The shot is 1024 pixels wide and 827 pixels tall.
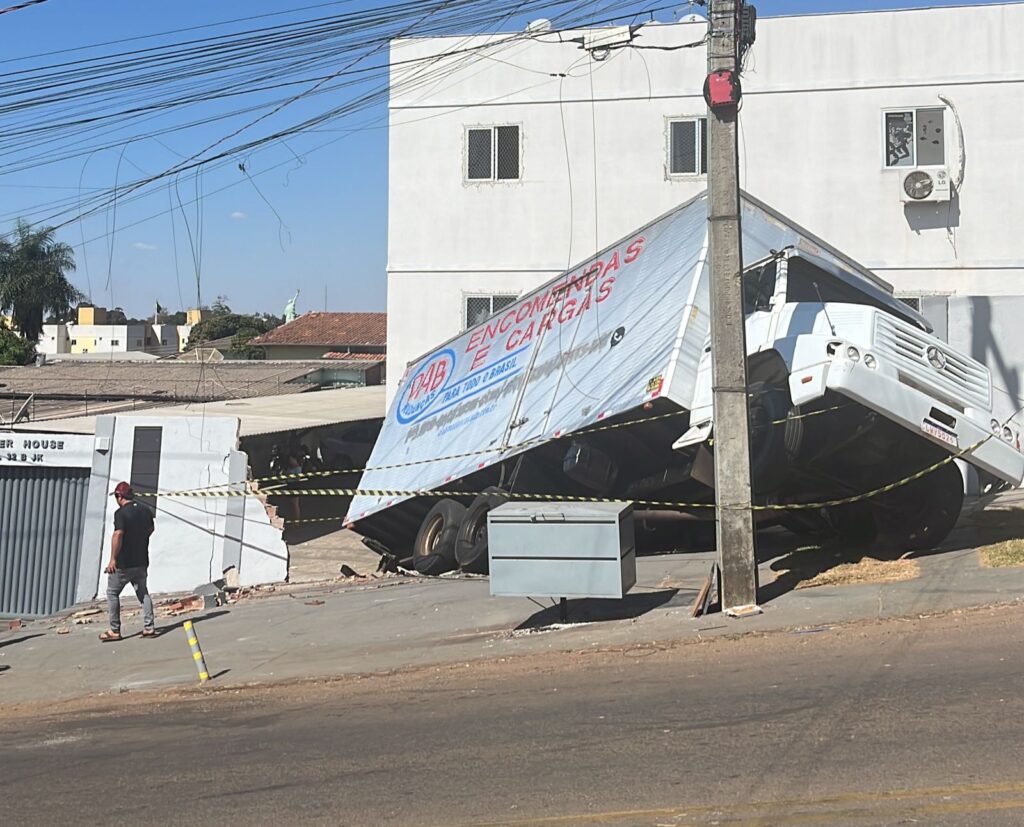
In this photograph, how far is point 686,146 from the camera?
65.7 ft

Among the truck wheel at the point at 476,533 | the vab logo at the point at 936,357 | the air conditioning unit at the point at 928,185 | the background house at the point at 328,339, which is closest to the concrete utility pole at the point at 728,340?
the vab logo at the point at 936,357

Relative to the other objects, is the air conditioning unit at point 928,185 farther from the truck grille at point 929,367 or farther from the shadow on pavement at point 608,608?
the shadow on pavement at point 608,608

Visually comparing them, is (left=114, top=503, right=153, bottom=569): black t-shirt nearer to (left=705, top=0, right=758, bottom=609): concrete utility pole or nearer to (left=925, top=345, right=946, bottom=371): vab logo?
(left=705, top=0, right=758, bottom=609): concrete utility pole

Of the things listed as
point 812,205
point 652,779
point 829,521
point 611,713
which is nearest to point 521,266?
point 812,205

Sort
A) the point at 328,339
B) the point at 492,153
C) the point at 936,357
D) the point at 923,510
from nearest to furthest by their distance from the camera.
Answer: the point at 936,357 < the point at 923,510 < the point at 492,153 < the point at 328,339

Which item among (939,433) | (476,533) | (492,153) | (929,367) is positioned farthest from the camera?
(492,153)

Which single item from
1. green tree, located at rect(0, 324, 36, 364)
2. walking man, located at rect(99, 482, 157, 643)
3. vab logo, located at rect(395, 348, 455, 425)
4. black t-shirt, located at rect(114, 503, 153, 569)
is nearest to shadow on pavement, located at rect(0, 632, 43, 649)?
walking man, located at rect(99, 482, 157, 643)

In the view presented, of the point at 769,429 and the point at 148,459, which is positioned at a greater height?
the point at 148,459

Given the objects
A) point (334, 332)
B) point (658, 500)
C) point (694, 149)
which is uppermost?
point (334, 332)

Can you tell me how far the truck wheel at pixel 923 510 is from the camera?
1083 centimetres

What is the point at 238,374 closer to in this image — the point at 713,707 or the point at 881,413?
the point at 881,413

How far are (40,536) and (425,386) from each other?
6.50 m

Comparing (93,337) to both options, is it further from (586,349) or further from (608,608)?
(608,608)

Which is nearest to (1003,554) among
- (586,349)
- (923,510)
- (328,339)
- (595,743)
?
(923,510)
